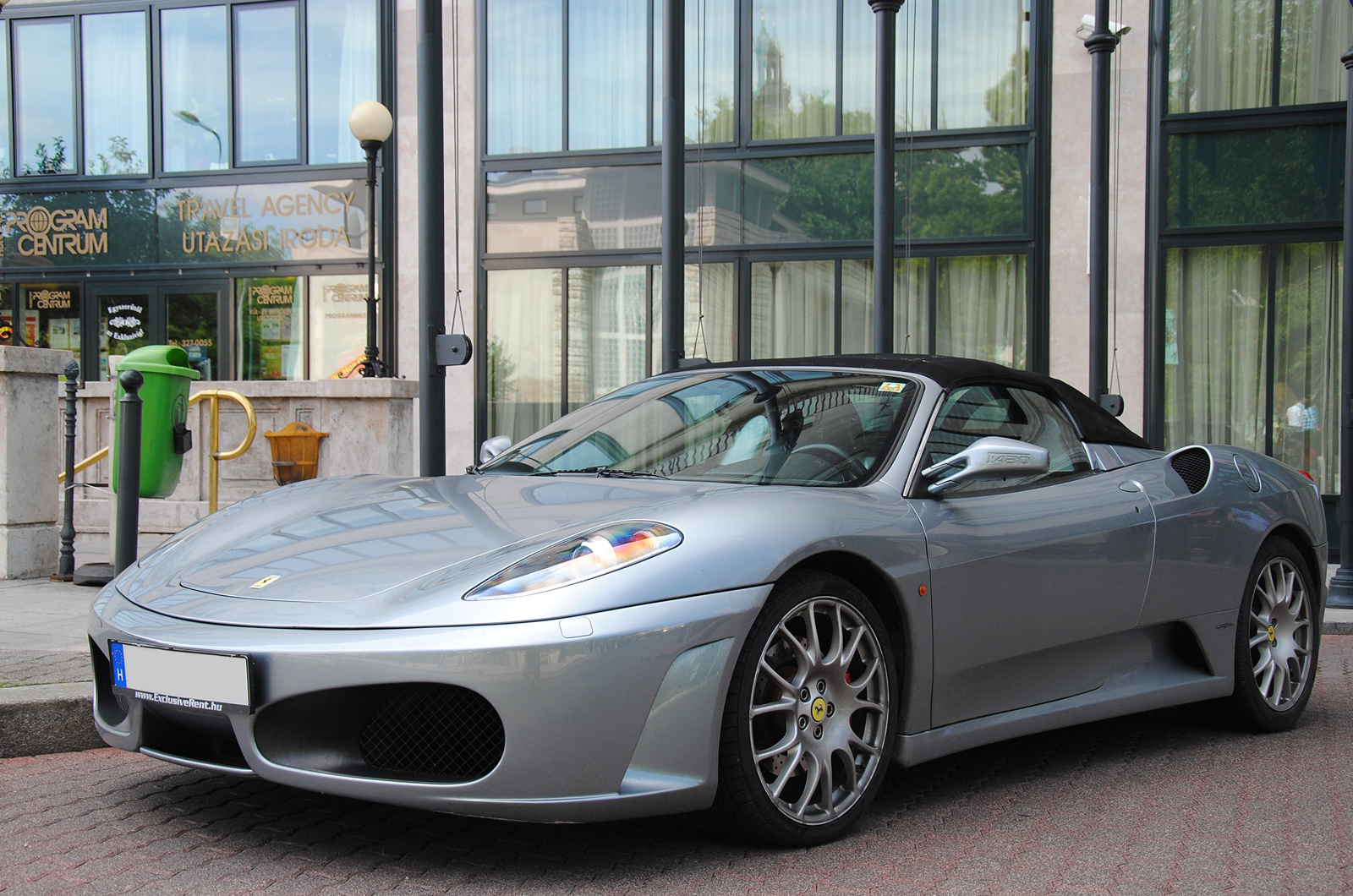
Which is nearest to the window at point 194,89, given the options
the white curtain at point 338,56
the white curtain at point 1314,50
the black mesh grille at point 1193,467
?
the white curtain at point 338,56

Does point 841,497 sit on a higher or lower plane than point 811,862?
higher

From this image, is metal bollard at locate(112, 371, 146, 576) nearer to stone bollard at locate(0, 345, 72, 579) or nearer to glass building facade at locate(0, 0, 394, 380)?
stone bollard at locate(0, 345, 72, 579)

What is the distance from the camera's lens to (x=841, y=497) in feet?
11.1

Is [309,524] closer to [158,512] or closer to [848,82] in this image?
[158,512]

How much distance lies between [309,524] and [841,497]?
1.49 meters

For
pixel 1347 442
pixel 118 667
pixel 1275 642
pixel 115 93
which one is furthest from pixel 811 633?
pixel 115 93

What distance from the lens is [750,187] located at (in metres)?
14.7

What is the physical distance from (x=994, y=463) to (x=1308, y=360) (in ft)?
→ 36.4

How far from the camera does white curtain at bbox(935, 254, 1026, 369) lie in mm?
14125

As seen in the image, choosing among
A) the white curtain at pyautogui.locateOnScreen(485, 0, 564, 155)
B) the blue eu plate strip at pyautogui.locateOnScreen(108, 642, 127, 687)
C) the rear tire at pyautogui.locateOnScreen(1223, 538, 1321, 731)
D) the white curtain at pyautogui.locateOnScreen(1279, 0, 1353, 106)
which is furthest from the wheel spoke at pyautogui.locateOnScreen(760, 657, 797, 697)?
the white curtain at pyautogui.locateOnScreen(485, 0, 564, 155)

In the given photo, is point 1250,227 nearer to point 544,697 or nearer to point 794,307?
point 794,307

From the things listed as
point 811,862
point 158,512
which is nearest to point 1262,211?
point 158,512

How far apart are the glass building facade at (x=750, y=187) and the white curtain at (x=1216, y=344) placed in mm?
1434

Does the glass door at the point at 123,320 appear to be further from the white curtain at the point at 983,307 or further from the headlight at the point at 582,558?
the headlight at the point at 582,558
